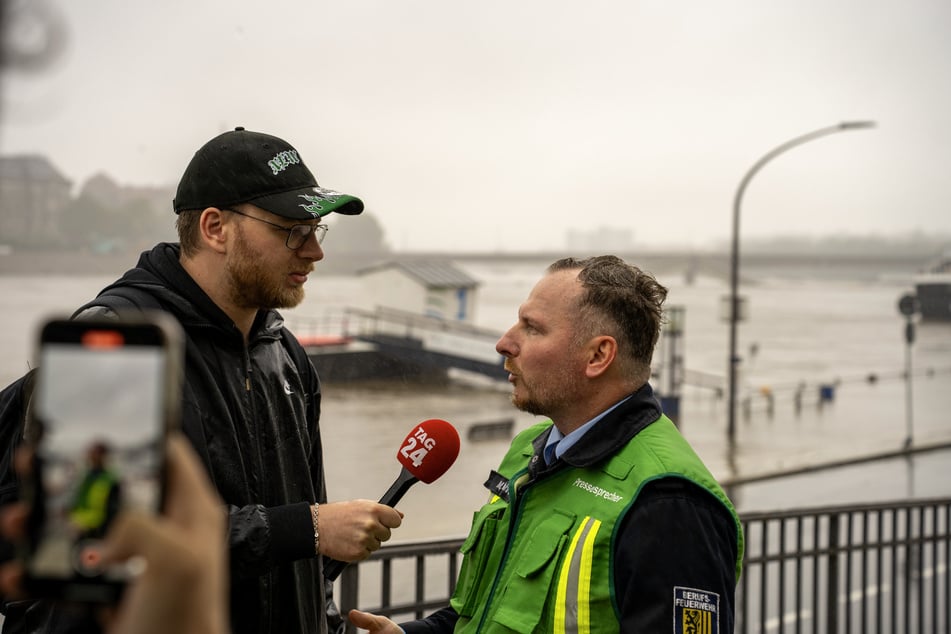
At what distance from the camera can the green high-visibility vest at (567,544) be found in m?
1.66

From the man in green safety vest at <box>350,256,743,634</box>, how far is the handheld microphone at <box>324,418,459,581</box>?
0.40 feet

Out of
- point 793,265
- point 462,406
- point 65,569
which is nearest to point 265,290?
point 65,569

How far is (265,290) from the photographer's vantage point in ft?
6.36

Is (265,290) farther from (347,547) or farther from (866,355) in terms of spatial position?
(866,355)

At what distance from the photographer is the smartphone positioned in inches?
24.3

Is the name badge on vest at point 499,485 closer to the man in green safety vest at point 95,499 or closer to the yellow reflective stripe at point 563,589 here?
the yellow reflective stripe at point 563,589

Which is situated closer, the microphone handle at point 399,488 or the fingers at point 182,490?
the fingers at point 182,490

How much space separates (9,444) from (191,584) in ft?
4.21

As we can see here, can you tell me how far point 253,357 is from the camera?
78.7 inches

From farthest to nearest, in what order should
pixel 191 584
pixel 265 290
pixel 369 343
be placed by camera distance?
pixel 369 343, pixel 265 290, pixel 191 584

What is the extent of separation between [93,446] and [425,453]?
144 centimetres

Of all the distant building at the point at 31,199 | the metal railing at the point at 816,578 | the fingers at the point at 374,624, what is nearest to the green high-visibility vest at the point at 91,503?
the fingers at the point at 374,624

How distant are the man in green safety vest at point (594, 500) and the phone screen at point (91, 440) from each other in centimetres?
115

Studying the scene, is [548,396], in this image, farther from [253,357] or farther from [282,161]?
[282,161]
